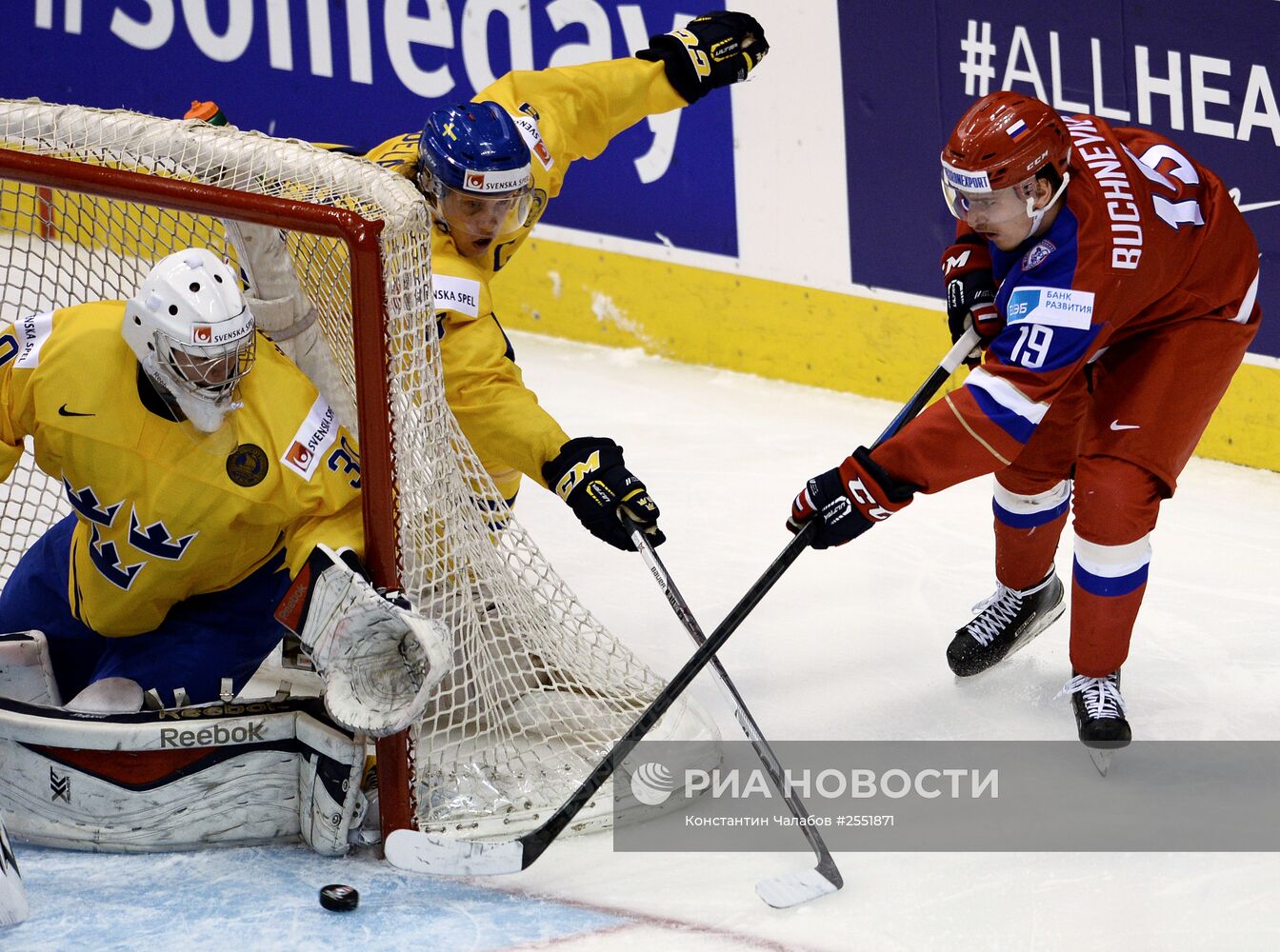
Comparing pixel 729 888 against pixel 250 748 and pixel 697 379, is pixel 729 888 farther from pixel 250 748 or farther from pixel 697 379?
pixel 697 379

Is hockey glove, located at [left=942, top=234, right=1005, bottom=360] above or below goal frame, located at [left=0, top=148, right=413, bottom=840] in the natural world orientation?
below

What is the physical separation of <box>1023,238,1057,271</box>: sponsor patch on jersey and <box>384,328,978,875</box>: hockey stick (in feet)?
1.82

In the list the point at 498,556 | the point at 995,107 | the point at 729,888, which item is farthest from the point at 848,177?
the point at 729,888

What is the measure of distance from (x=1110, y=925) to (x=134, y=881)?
1486 mm

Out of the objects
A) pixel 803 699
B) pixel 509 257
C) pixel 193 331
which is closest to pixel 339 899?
pixel 193 331

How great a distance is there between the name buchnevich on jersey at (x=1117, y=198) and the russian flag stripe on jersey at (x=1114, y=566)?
1.60ft

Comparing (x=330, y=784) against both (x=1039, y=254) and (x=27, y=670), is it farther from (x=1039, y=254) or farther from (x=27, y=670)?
(x=1039, y=254)

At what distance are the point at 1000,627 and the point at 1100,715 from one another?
41 cm

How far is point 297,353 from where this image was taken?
310cm

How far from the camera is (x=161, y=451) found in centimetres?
282

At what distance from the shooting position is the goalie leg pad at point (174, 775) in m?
2.77

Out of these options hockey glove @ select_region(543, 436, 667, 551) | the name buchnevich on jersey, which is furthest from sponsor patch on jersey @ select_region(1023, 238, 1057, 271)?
hockey glove @ select_region(543, 436, 667, 551)

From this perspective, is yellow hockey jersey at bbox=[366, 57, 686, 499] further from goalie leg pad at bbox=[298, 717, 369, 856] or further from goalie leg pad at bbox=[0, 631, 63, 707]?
goalie leg pad at bbox=[0, 631, 63, 707]

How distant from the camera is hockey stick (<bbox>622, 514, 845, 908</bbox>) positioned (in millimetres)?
2734
